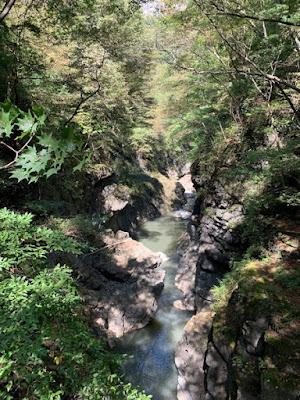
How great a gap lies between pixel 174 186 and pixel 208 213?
18.7 metres

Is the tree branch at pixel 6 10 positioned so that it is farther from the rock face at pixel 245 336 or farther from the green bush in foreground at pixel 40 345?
the rock face at pixel 245 336

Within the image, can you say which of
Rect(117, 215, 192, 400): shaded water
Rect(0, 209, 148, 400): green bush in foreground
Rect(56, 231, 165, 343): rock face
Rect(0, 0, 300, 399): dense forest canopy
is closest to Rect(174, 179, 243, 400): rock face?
Rect(117, 215, 192, 400): shaded water

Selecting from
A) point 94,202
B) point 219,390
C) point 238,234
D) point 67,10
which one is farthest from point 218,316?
point 94,202

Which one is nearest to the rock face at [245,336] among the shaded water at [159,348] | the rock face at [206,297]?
the rock face at [206,297]

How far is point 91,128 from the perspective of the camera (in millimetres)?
10516

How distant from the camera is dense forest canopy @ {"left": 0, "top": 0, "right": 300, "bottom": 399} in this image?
2584 mm

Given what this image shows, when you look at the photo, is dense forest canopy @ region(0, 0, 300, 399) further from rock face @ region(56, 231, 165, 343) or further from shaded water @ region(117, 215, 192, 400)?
rock face @ region(56, 231, 165, 343)

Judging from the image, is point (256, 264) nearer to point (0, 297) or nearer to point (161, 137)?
point (0, 297)

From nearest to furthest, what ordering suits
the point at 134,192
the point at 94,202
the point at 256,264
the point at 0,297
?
the point at 0,297 → the point at 256,264 → the point at 94,202 → the point at 134,192

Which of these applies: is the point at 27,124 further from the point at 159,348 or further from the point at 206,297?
the point at 159,348

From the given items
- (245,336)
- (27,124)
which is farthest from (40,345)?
(245,336)

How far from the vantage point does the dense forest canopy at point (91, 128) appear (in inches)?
102

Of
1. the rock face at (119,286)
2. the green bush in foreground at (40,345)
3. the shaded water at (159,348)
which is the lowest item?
the shaded water at (159,348)

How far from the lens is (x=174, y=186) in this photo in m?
28.7
